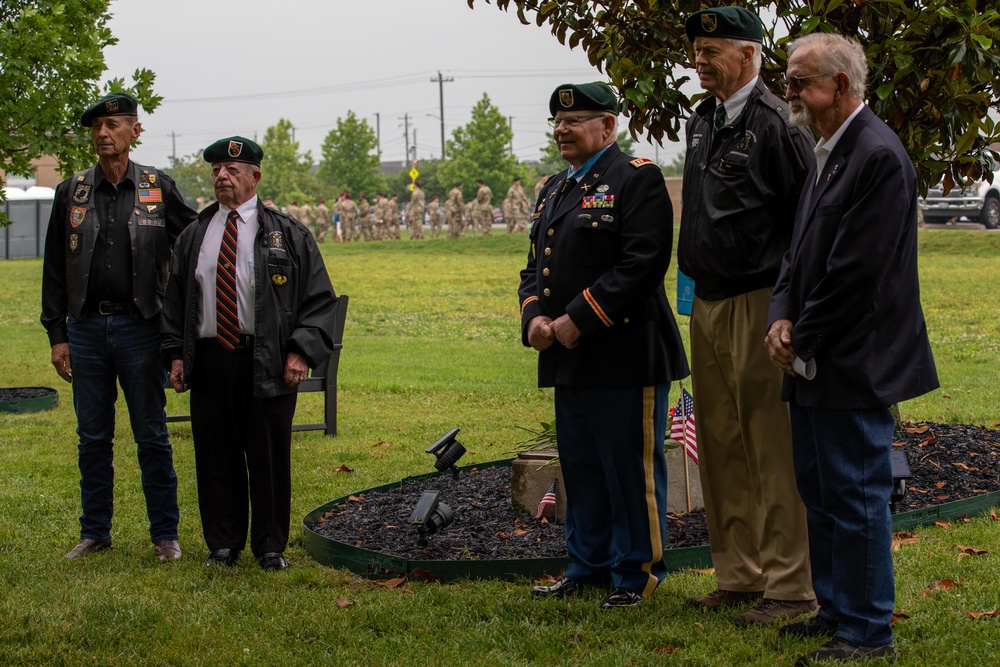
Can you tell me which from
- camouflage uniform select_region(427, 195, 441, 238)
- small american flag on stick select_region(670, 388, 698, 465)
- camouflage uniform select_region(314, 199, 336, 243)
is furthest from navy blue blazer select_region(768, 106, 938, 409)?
camouflage uniform select_region(314, 199, 336, 243)

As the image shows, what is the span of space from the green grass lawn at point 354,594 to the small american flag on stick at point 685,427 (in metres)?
1.03

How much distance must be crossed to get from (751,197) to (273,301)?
2.53m

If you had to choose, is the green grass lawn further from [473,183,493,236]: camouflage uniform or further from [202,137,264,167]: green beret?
[473,183,493,236]: camouflage uniform

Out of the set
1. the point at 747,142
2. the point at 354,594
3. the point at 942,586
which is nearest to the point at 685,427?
the point at 942,586

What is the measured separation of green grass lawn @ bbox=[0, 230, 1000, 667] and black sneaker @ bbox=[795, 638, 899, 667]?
0.11 metres

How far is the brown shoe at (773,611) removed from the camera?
183 inches

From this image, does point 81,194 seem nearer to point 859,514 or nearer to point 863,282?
point 863,282

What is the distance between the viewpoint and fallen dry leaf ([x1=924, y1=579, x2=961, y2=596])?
5.07 metres

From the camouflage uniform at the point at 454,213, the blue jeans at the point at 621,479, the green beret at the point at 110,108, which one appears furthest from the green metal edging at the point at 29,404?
the camouflage uniform at the point at 454,213

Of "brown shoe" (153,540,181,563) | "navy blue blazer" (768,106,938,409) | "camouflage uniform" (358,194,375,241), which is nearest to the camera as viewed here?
"navy blue blazer" (768,106,938,409)

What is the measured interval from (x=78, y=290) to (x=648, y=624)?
348 cm

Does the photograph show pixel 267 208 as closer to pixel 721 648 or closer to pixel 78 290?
pixel 78 290

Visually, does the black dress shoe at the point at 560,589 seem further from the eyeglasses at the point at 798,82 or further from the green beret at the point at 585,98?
the eyeglasses at the point at 798,82

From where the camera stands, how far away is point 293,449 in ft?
30.7
